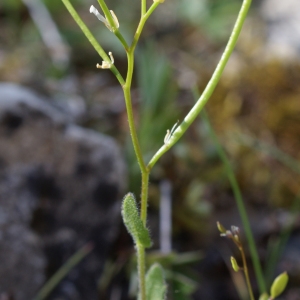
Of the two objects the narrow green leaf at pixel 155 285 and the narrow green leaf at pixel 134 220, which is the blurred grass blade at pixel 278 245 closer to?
the narrow green leaf at pixel 155 285

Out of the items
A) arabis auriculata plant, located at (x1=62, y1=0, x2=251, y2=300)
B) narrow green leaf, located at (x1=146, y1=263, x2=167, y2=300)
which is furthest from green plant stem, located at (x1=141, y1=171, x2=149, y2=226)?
narrow green leaf, located at (x1=146, y1=263, x2=167, y2=300)

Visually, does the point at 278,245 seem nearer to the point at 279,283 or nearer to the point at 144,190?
the point at 279,283

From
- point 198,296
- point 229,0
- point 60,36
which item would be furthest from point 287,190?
point 229,0

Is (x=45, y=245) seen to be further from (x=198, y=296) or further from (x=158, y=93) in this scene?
(x=158, y=93)

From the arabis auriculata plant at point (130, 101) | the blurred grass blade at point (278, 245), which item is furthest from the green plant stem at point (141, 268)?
the blurred grass blade at point (278, 245)

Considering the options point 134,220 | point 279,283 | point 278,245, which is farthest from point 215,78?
point 278,245

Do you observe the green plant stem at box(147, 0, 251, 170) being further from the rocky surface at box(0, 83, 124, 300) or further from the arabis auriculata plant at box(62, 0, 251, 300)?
the rocky surface at box(0, 83, 124, 300)
